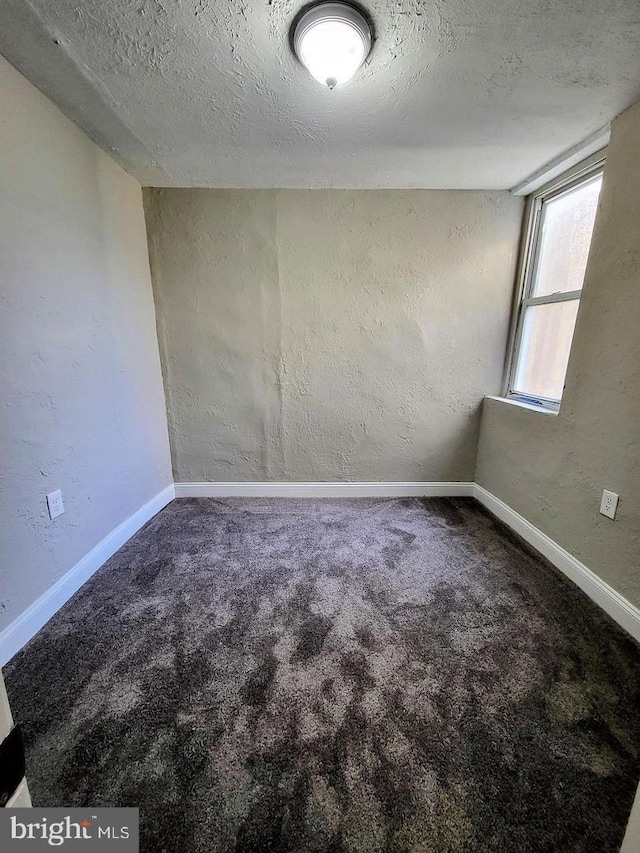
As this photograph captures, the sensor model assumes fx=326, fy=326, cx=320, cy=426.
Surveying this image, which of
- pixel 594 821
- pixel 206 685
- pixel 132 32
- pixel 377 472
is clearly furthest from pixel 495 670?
pixel 132 32

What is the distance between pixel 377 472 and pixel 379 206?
1.94 meters

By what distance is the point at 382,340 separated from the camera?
2449 mm

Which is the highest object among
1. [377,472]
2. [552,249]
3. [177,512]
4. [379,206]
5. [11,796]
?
[379,206]

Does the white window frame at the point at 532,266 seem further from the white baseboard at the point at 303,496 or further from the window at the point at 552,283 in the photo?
the white baseboard at the point at 303,496

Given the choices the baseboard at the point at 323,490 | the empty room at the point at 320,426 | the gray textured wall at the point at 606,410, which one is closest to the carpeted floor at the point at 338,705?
the empty room at the point at 320,426

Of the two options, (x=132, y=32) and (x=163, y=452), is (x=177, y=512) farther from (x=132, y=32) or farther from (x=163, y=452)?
(x=132, y=32)

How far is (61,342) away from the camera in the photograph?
1.55m

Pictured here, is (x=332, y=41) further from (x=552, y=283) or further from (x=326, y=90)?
(x=552, y=283)

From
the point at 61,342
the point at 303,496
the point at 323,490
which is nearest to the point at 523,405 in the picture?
the point at 323,490

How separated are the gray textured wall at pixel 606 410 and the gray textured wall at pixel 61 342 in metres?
2.56

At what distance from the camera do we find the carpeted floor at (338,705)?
83cm

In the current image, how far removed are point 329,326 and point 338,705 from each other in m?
2.15

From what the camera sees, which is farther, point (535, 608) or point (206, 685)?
point (535, 608)

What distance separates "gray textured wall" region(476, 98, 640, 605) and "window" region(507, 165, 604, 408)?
0.24 metres
